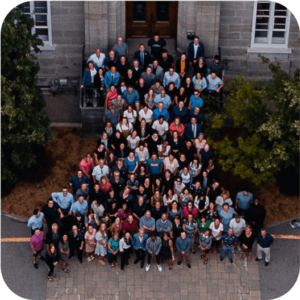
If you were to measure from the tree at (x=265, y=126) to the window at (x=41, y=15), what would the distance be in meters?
7.61

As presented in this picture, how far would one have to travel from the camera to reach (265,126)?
91.7 ft

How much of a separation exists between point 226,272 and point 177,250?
1.76 metres

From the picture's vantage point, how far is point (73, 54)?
34469mm

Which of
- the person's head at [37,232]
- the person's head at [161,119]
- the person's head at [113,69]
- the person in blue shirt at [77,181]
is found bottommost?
the person's head at [37,232]

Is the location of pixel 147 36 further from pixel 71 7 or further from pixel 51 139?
pixel 51 139

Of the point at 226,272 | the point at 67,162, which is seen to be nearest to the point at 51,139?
the point at 67,162

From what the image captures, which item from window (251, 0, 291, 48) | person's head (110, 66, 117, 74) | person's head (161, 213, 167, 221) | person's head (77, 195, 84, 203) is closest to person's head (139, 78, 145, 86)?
person's head (110, 66, 117, 74)

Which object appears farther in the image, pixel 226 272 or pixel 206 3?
pixel 206 3

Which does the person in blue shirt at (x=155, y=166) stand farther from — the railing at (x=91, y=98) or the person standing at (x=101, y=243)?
the railing at (x=91, y=98)

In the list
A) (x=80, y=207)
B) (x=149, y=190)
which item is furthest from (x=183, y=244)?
(x=80, y=207)

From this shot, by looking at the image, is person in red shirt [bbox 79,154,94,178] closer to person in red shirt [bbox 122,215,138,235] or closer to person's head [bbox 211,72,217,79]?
person in red shirt [bbox 122,215,138,235]

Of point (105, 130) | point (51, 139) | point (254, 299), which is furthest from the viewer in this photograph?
point (51, 139)

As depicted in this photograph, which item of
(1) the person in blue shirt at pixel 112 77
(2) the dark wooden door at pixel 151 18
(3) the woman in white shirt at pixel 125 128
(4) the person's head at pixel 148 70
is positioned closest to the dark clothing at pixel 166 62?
(4) the person's head at pixel 148 70

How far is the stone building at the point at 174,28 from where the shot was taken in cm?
3319
